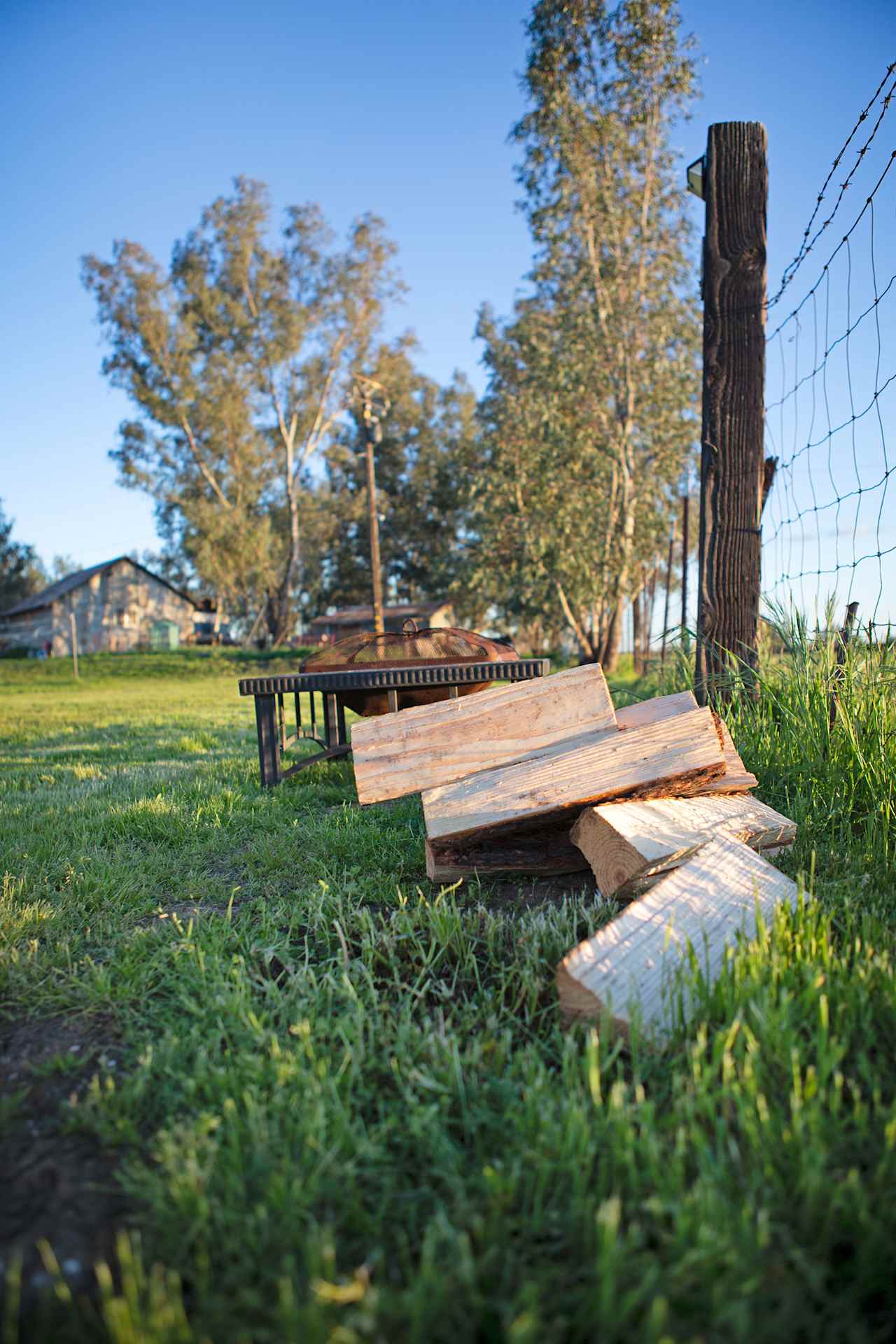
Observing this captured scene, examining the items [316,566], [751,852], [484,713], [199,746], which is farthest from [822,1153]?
[316,566]

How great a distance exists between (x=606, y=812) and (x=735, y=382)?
2377mm

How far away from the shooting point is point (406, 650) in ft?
14.8

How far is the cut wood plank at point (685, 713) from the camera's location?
2623 millimetres

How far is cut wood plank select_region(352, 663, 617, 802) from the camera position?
279cm

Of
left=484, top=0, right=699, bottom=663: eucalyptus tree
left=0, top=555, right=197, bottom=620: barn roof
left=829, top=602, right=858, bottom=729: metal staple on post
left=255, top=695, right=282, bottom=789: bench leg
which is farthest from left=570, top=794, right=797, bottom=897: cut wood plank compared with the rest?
left=0, top=555, right=197, bottom=620: barn roof

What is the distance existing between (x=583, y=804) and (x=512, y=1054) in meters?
0.94

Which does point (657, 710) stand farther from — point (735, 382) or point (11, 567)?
point (11, 567)

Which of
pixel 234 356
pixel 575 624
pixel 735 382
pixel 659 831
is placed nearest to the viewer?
pixel 659 831

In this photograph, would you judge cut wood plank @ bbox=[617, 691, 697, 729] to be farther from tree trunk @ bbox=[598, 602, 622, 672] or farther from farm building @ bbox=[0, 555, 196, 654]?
farm building @ bbox=[0, 555, 196, 654]

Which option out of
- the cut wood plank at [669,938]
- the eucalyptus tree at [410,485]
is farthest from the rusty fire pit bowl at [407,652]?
the eucalyptus tree at [410,485]

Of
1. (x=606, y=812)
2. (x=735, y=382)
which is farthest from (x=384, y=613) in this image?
(x=606, y=812)

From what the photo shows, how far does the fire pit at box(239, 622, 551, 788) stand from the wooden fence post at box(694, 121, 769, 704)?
0.96 metres

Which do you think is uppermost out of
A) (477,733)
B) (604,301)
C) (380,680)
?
(604,301)

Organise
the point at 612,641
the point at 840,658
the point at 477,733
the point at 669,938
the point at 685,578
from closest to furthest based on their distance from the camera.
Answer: the point at 669,938 < the point at 477,733 < the point at 840,658 < the point at 685,578 < the point at 612,641
